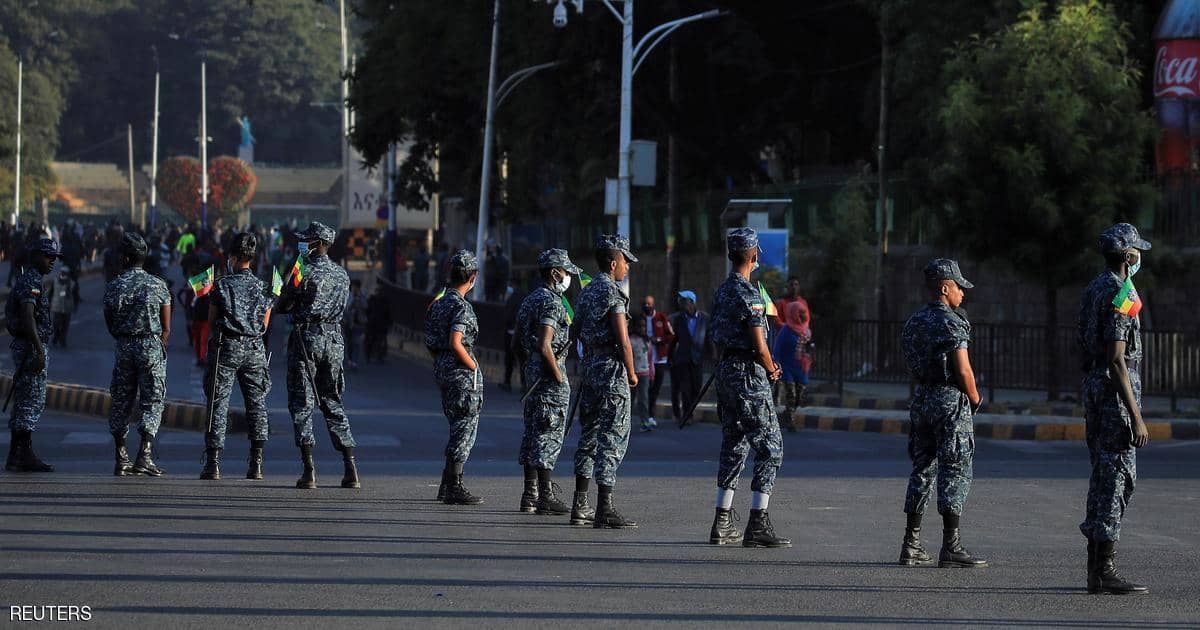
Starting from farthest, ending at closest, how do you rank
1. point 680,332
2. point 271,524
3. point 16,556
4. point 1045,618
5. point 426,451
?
point 680,332 < point 426,451 < point 271,524 < point 16,556 < point 1045,618

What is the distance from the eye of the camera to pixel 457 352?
1309cm

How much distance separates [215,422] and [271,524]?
2.90 meters

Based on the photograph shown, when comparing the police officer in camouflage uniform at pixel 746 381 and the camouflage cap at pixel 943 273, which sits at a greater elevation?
the camouflage cap at pixel 943 273

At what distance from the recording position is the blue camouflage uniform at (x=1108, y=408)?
9555mm

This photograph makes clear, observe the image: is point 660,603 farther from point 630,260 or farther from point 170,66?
point 170,66

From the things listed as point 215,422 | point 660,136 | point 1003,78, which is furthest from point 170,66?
point 215,422

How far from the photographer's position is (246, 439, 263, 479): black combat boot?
586 inches

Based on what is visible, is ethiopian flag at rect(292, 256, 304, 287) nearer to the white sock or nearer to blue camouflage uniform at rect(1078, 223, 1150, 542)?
the white sock

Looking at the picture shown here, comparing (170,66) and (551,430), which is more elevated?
(170,66)

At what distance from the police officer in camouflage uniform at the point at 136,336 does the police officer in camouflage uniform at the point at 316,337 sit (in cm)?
146

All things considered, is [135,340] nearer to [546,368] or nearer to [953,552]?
[546,368]

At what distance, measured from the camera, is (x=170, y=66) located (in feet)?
421

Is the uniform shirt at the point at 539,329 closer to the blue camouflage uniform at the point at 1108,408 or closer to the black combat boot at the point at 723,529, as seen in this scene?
the black combat boot at the point at 723,529

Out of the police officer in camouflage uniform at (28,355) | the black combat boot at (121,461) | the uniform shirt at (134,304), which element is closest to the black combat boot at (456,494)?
the uniform shirt at (134,304)
